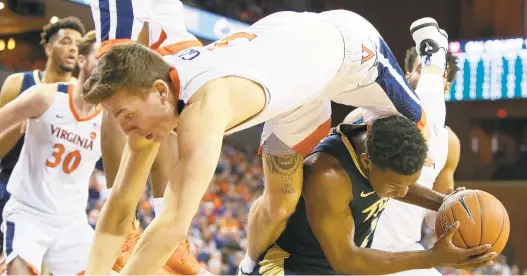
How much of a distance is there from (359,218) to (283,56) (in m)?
0.82

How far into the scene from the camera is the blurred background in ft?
29.7

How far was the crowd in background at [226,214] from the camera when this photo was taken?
807 cm

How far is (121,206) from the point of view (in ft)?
9.91

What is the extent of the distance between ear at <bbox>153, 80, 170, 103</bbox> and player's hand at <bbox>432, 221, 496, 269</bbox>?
1.06m

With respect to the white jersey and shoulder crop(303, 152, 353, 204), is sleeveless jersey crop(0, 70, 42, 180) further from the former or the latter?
shoulder crop(303, 152, 353, 204)

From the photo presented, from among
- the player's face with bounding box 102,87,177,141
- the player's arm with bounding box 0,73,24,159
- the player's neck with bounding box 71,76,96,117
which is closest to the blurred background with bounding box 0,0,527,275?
the player's arm with bounding box 0,73,24,159

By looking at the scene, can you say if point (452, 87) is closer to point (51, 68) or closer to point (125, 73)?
point (51, 68)

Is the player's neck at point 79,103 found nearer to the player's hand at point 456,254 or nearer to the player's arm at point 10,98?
the player's arm at point 10,98

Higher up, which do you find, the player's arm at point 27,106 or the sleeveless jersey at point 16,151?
the player's arm at point 27,106

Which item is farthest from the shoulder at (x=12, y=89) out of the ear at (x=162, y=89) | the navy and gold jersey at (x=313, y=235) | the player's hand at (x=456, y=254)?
the player's hand at (x=456, y=254)

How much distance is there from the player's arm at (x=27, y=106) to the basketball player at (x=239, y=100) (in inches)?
49.1

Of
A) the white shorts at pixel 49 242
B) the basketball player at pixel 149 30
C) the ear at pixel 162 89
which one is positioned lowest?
the white shorts at pixel 49 242

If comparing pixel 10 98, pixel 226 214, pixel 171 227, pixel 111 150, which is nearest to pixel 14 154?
pixel 10 98

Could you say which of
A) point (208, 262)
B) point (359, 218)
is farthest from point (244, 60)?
point (208, 262)
